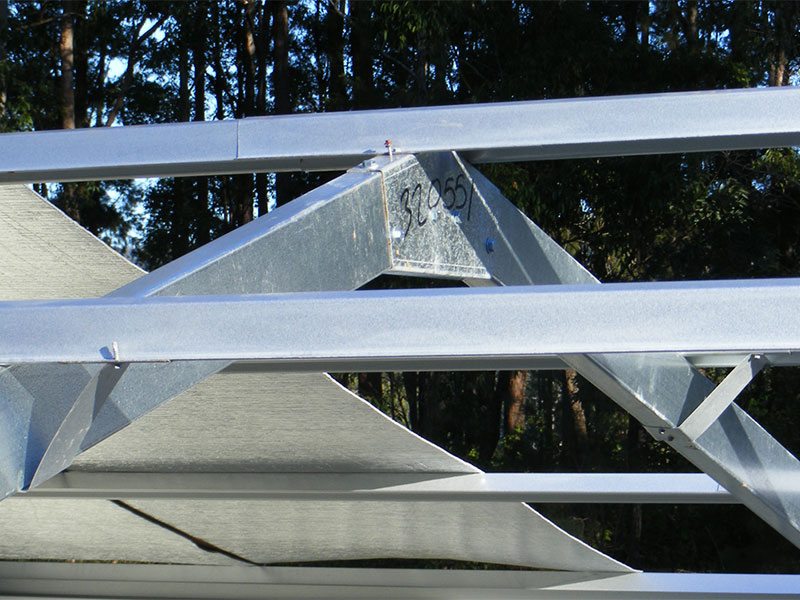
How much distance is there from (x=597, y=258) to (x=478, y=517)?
24.4ft

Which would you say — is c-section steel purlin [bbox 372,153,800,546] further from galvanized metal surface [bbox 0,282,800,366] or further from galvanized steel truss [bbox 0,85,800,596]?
galvanized metal surface [bbox 0,282,800,366]

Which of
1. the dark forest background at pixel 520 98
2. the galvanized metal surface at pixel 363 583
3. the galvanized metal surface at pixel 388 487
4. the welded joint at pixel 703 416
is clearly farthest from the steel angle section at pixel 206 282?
the dark forest background at pixel 520 98

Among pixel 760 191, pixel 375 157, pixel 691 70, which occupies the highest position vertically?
pixel 691 70

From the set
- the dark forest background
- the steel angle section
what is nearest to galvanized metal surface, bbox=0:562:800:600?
the steel angle section

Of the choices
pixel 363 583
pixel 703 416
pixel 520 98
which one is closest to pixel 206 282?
pixel 703 416

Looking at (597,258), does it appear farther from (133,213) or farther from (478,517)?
(478,517)

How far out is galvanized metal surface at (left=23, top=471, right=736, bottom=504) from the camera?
2322mm

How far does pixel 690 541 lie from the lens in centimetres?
1021

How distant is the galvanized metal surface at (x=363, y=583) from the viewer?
2.65 m

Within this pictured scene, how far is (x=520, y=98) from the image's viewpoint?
7996mm

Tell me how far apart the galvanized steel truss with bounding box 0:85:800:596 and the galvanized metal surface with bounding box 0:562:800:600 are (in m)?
1.15

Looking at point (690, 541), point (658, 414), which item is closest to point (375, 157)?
point (658, 414)

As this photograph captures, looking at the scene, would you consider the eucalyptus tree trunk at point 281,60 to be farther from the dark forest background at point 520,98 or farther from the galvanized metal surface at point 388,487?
the galvanized metal surface at point 388,487

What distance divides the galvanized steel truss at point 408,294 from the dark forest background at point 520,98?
6260mm
